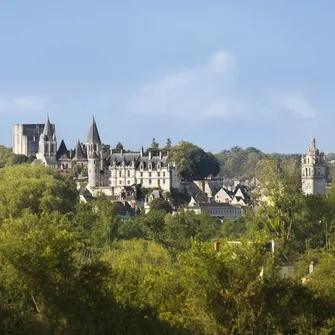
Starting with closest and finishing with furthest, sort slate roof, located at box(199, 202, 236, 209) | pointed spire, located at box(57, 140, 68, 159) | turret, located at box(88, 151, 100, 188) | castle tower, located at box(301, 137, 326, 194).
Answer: slate roof, located at box(199, 202, 236, 209)
castle tower, located at box(301, 137, 326, 194)
turret, located at box(88, 151, 100, 188)
pointed spire, located at box(57, 140, 68, 159)

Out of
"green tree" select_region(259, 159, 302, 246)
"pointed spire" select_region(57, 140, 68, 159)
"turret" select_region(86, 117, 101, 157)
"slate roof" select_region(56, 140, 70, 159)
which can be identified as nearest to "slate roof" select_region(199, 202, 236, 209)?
"turret" select_region(86, 117, 101, 157)

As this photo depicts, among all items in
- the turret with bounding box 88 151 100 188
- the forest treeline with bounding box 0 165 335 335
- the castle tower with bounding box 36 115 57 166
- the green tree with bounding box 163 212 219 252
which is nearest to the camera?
the forest treeline with bounding box 0 165 335 335

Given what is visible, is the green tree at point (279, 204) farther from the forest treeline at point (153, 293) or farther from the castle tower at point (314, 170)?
the castle tower at point (314, 170)

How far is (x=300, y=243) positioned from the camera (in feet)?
274

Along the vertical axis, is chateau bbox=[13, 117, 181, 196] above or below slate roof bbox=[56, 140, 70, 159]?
below

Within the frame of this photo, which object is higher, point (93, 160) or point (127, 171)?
point (93, 160)

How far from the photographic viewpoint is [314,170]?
162 meters

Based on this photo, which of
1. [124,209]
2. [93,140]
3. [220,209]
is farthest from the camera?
[93,140]

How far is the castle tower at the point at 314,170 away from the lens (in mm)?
160125

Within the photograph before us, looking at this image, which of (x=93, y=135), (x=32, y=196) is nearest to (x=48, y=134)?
(x=93, y=135)

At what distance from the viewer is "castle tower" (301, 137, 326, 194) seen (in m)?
160

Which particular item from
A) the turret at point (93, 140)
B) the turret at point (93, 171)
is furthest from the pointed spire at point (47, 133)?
the turret at point (93, 171)

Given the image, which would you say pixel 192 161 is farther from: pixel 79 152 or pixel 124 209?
pixel 124 209

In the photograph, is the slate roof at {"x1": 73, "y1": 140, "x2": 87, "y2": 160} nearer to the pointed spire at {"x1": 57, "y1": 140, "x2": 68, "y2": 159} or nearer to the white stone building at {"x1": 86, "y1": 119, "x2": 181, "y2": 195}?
the pointed spire at {"x1": 57, "y1": 140, "x2": 68, "y2": 159}
